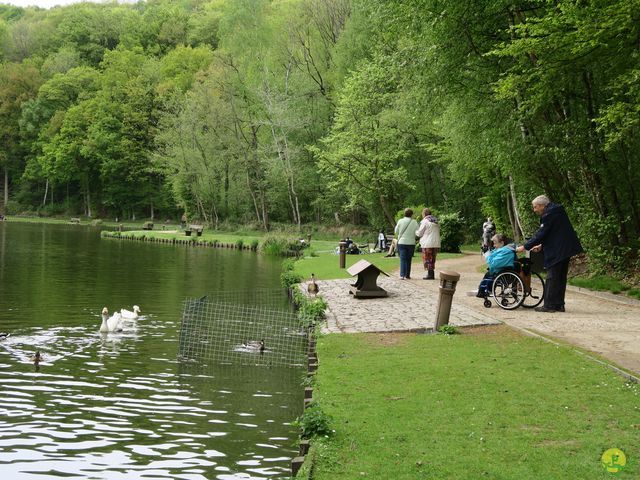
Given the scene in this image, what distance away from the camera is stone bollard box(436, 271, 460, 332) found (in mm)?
13148

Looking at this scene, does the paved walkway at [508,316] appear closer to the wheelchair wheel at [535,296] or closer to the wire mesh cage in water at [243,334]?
the wheelchair wheel at [535,296]

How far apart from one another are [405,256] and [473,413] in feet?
48.0

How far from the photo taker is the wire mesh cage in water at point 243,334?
47.1 feet

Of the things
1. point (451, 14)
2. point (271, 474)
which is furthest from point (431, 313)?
point (451, 14)

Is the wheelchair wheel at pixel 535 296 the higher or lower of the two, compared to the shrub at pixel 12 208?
lower

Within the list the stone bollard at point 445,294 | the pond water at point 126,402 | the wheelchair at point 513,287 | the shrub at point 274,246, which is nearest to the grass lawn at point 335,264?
the shrub at point 274,246

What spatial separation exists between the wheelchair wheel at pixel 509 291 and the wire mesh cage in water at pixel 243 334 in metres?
4.33

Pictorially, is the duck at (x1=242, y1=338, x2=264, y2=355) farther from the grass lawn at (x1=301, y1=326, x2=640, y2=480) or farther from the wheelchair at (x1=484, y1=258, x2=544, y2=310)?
the wheelchair at (x1=484, y1=258, x2=544, y2=310)

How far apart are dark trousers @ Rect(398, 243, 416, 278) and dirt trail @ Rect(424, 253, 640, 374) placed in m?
3.22

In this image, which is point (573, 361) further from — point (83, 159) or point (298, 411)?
point (83, 159)

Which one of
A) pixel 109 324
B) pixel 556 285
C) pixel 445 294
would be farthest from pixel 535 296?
pixel 109 324

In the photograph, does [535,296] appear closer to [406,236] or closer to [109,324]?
[406,236]

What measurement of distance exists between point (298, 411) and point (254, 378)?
2.27 m

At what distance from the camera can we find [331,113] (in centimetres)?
6028
